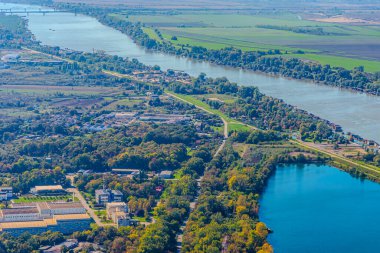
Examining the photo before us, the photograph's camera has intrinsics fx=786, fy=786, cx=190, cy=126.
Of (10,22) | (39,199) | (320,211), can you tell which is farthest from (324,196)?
(10,22)

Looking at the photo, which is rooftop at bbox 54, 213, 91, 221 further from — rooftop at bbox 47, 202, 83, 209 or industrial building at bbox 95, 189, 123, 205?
industrial building at bbox 95, 189, 123, 205

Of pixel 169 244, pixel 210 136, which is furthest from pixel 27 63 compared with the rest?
pixel 169 244

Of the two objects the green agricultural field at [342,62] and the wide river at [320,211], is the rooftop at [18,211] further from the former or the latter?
the green agricultural field at [342,62]

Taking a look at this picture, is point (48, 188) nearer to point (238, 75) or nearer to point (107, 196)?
point (107, 196)

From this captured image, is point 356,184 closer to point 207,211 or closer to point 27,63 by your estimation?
point 207,211

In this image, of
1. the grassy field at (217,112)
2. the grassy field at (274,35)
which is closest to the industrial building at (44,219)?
the grassy field at (217,112)

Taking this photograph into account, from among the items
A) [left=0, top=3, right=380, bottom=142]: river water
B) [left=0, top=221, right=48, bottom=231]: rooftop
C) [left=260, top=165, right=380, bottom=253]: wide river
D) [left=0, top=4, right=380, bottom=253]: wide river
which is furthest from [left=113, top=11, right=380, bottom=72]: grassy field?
[left=0, top=221, right=48, bottom=231]: rooftop
